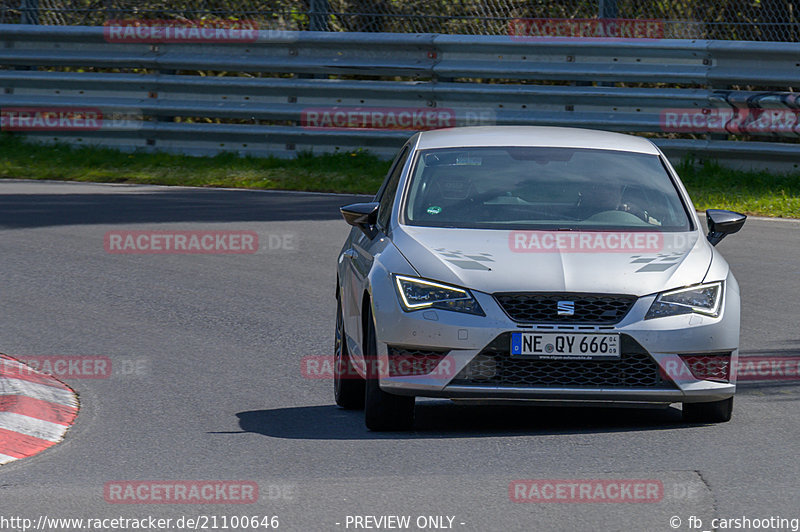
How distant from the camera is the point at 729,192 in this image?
53.2 ft

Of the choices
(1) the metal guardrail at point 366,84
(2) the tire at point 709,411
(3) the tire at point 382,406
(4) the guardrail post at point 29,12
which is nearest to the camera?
(3) the tire at point 382,406

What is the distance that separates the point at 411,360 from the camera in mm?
7164

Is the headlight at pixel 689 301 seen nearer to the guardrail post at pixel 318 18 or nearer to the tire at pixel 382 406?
the tire at pixel 382 406

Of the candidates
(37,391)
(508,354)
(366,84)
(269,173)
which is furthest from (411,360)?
(366,84)

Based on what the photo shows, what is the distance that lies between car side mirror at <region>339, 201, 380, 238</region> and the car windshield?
231mm

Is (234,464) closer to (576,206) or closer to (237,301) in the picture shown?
(576,206)

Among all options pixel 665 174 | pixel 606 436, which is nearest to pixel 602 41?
pixel 665 174

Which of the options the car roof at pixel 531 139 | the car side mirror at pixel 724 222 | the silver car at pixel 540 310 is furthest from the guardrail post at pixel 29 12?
the car side mirror at pixel 724 222

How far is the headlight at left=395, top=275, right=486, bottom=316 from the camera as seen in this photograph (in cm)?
709

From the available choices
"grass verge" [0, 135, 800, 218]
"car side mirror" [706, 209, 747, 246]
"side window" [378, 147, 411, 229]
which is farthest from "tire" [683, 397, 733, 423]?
"grass verge" [0, 135, 800, 218]

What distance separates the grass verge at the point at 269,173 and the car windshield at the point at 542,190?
24.4ft

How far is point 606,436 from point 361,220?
1885 mm

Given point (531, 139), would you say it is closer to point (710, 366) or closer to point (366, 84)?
point (710, 366)

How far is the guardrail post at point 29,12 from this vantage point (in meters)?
19.9
